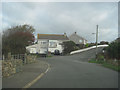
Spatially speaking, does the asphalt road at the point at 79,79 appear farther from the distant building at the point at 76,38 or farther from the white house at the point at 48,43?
the distant building at the point at 76,38

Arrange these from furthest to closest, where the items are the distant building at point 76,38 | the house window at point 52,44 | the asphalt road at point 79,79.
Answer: the distant building at point 76,38, the house window at point 52,44, the asphalt road at point 79,79

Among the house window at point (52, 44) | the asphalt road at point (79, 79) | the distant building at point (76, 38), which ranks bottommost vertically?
the asphalt road at point (79, 79)

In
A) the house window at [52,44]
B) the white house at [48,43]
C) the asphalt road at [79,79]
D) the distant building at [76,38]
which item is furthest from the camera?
the distant building at [76,38]

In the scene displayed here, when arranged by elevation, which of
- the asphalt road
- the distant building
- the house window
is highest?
the distant building

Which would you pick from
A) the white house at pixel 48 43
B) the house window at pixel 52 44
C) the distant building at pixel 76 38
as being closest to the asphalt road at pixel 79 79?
the white house at pixel 48 43

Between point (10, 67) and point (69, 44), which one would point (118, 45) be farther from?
point (69, 44)

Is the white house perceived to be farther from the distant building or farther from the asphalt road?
the asphalt road

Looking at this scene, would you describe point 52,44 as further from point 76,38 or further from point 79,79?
point 79,79

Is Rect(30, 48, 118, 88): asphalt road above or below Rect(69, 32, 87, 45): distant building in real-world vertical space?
below

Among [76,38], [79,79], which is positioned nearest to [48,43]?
[76,38]

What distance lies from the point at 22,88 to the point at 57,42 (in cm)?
4896

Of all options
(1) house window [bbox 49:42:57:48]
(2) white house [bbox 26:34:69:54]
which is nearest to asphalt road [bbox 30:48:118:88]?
(2) white house [bbox 26:34:69:54]

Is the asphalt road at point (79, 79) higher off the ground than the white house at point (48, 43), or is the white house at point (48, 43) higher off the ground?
the white house at point (48, 43)

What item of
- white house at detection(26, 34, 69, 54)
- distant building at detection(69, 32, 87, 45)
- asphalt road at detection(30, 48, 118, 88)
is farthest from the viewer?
distant building at detection(69, 32, 87, 45)
